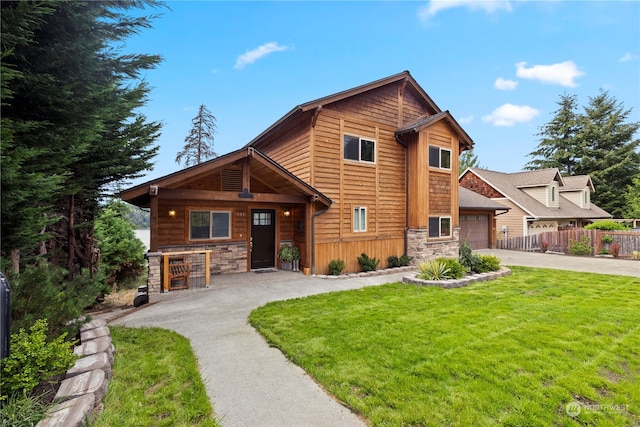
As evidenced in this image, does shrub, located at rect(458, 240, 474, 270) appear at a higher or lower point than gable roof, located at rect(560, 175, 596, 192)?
lower

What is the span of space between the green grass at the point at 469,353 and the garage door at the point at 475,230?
10.9 m

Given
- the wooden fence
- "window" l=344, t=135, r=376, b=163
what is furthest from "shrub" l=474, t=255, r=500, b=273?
the wooden fence

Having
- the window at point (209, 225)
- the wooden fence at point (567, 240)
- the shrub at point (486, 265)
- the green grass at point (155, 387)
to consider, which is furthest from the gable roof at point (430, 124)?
the green grass at point (155, 387)

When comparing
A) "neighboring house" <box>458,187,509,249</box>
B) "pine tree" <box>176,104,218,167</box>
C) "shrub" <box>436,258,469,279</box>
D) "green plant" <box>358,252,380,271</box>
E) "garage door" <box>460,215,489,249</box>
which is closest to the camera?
"shrub" <box>436,258,469,279</box>

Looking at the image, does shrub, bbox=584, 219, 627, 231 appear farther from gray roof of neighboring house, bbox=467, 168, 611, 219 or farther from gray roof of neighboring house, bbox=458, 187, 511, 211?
gray roof of neighboring house, bbox=458, 187, 511, 211

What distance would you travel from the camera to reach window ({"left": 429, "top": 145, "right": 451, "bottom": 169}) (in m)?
11.8

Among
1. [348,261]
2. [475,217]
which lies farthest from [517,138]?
[348,261]

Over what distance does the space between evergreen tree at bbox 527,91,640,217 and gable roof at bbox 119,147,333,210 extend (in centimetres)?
3813

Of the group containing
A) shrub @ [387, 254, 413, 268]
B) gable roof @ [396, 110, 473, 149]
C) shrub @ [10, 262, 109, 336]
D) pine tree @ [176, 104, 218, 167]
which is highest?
pine tree @ [176, 104, 218, 167]

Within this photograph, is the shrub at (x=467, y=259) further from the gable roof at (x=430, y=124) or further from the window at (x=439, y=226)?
the gable roof at (x=430, y=124)

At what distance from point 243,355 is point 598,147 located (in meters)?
45.1

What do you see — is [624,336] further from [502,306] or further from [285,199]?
[285,199]

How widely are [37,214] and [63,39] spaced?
2.56 meters

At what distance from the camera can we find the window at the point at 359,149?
409 inches
